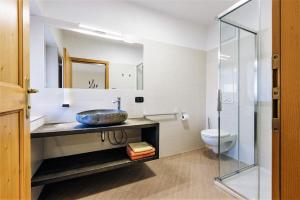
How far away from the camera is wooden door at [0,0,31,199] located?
642 millimetres

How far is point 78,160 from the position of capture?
1730mm

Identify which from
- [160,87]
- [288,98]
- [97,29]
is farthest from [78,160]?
[288,98]

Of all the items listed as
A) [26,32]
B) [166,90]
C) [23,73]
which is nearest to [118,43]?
[166,90]

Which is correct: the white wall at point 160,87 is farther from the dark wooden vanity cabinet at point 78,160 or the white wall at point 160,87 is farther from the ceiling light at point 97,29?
the dark wooden vanity cabinet at point 78,160

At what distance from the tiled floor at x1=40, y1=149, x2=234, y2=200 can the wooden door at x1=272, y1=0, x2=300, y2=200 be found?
128cm

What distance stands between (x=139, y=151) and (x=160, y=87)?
1.09 meters

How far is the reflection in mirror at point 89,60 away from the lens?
A: 179cm

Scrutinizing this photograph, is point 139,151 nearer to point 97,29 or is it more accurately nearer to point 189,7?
point 97,29

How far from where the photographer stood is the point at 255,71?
1.97 m

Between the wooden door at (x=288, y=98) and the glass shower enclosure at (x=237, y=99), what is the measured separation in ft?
5.15

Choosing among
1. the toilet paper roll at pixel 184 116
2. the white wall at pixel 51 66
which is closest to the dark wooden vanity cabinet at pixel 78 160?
the white wall at pixel 51 66

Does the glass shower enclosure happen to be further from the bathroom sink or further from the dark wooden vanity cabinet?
the bathroom sink

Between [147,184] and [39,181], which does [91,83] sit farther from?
[147,184]

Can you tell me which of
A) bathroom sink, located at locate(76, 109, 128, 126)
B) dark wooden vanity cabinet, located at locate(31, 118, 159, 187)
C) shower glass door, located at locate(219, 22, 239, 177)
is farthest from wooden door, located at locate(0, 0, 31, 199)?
shower glass door, located at locate(219, 22, 239, 177)
